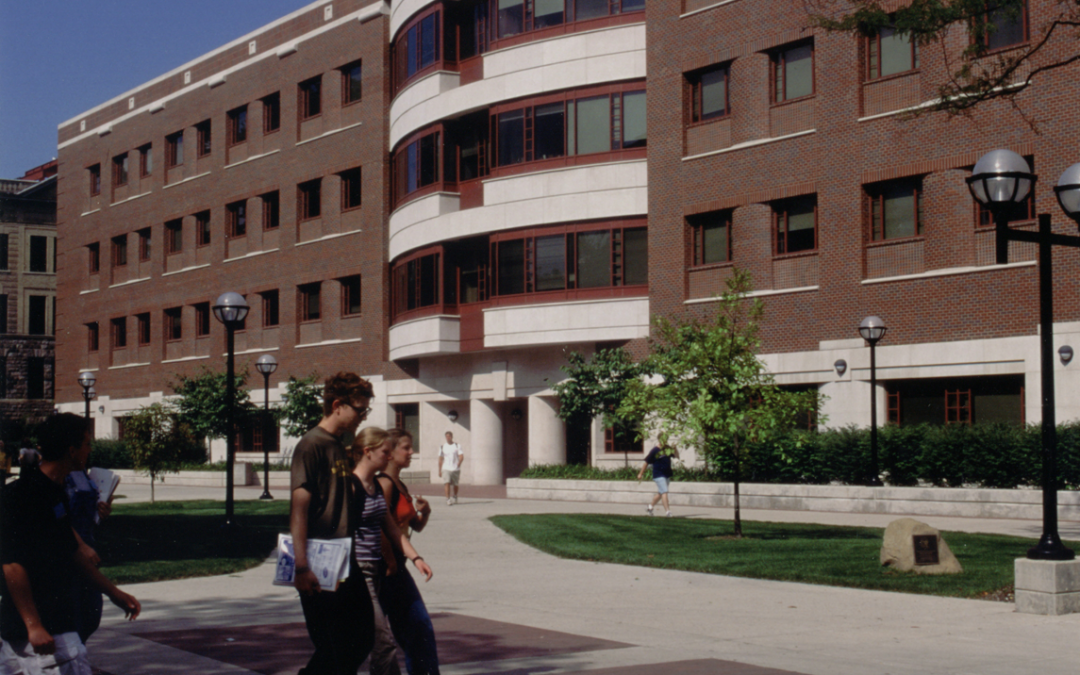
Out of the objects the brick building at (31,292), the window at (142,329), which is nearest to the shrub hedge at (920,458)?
the window at (142,329)

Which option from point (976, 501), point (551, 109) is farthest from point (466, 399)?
point (976, 501)

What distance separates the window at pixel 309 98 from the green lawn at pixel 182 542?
2197cm

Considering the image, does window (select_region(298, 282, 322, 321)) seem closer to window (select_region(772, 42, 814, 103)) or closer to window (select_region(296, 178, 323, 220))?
window (select_region(296, 178, 323, 220))

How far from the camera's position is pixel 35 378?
70.0 metres

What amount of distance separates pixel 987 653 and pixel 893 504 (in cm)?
1517

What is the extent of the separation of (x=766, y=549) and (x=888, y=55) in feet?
52.0

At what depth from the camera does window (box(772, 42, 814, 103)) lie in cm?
3016

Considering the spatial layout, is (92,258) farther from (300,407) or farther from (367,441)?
(367,441)

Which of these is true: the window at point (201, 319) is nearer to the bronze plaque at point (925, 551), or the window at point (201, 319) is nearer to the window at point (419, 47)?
the window at point (419, 47)

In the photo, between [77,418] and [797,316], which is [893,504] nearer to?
[797,316]

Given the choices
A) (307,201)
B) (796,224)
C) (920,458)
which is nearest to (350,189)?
(307,201)

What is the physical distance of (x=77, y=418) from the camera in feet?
17.9

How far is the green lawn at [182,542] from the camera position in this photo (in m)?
14.9

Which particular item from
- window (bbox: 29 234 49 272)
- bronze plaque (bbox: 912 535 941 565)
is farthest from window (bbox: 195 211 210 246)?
bronze plaque (bbox: 912 535 941 565)
